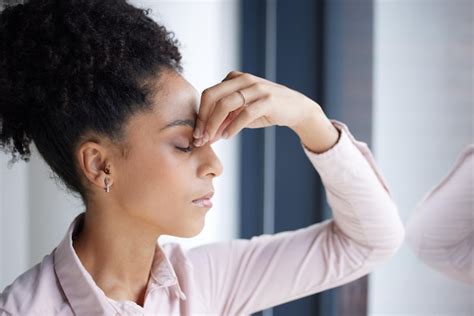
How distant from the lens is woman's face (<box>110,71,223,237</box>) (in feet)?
3.05

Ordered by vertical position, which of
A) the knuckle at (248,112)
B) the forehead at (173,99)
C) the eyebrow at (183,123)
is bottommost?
the eyebrow at (183,123)

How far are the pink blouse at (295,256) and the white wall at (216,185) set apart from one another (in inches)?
13.6

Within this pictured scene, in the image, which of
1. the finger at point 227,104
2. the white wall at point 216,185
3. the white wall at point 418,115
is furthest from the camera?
the white wall at point 216,185

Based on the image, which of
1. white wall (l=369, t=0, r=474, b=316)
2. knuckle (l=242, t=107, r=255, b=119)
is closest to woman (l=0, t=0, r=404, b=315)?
knuckle (l=242, t=107, r=255, b=119)

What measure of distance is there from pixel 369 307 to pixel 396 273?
0.14 m

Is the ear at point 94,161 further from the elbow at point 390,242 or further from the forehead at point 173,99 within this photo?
the elbow at point 390,242

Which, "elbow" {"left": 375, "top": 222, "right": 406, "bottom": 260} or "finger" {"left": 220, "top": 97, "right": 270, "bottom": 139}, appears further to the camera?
"elbow" {"left": 375, "top": 222, "right": 406, "bottom": 260}

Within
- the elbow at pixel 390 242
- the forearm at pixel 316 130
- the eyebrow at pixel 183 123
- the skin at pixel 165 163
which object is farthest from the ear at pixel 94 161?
the elbow at pixel 390 242

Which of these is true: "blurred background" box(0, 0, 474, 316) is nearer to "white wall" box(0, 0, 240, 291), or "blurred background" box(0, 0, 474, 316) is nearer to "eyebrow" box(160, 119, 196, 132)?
"white wall" box(0, 0, 240, 291)

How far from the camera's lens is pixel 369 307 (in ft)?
4.78

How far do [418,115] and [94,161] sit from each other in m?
0.71

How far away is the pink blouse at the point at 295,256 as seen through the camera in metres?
1.01

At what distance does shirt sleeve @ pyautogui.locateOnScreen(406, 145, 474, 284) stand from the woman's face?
409 millimetres

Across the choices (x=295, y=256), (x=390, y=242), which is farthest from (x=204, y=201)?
(x=390, y=242)
